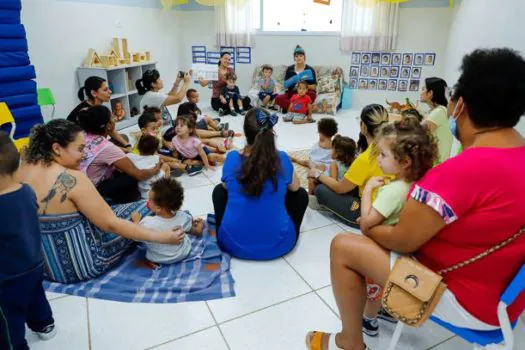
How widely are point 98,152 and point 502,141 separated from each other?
2232 millimetres

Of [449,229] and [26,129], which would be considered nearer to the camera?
[449,229]

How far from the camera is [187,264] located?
2119 mm

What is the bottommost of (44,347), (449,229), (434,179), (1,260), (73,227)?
(44,347)

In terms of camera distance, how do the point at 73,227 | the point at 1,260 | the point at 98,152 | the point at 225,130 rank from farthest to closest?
the point at 225,130
the point at 98,152
the point at 73,227
the point at 1,260

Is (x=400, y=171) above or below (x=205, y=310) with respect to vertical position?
above

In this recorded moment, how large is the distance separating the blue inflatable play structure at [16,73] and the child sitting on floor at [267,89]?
363 cm

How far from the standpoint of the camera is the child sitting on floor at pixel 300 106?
571 centimetres

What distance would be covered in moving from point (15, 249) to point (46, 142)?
63 cm

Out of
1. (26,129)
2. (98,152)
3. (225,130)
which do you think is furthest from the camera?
(225,130)

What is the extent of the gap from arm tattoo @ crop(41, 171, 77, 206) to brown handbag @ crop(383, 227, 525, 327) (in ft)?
4.64

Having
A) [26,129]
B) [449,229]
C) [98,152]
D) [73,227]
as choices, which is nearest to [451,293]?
[449,229]

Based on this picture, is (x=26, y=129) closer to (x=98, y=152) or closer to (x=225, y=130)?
(x=98, y=152)

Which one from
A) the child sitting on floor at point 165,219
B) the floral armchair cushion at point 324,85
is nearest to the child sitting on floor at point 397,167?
the child sitting on floor at point 165,219

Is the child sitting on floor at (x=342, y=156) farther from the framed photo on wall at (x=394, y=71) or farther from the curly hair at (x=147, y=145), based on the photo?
the framed photo on wall at (x=394, y=71)
